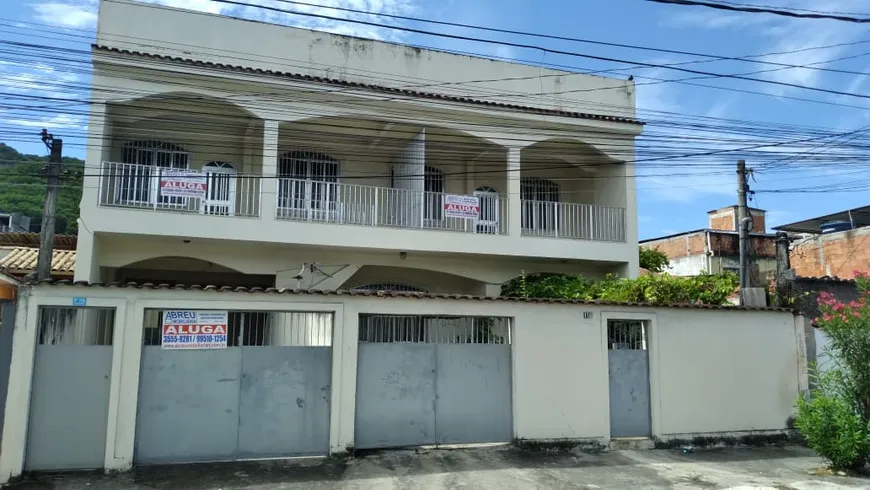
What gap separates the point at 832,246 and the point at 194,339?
19.7 m

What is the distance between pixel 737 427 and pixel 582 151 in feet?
23.0

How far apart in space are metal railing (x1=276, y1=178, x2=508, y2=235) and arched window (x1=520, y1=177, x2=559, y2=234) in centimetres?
100

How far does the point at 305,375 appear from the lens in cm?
809

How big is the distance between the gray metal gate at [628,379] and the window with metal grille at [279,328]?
460cm

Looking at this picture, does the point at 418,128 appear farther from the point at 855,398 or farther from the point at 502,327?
the point at 855,398

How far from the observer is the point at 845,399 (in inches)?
326

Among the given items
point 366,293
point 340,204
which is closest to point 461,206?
point 340,204

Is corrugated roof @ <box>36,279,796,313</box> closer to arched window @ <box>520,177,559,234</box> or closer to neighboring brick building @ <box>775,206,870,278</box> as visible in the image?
arched window @ <box>520,177,559,234</box>

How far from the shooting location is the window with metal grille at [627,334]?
9.63 meters

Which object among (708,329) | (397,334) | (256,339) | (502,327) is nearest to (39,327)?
(256,339)

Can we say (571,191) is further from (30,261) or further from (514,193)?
(30,261)

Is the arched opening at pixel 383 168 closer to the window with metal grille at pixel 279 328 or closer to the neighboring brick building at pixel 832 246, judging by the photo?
the window with metal grille at pixel 279 328

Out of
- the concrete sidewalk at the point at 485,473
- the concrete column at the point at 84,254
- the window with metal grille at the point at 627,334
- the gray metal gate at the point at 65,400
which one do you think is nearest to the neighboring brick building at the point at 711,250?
the window with metal grille at the point at 627,334

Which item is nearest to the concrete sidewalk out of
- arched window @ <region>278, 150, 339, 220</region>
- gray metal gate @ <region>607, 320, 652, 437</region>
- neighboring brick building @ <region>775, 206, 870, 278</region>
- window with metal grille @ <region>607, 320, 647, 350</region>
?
gray metal gate @ <region>607, 320, 652, 437</region>
